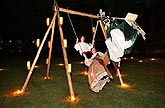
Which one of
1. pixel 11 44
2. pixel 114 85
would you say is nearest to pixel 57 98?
pixel 114 85

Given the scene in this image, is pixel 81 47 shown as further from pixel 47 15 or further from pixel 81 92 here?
pixel 47 15

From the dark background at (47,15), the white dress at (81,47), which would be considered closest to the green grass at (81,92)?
the white dress at (81,47)

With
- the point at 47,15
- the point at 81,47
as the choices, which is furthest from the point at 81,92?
the point at 47,15

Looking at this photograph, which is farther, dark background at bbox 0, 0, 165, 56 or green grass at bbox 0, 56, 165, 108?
dark background at bbox 0, 0, 165, 56

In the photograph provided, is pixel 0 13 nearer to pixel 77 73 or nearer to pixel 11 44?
pixel 11 44

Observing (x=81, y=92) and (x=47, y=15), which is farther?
(x=47, y=15)

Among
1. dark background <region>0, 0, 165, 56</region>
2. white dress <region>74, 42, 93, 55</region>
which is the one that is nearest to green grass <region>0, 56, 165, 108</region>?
white dress <region>74, 42, 93, 55</region>

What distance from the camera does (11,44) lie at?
18484 millimetres

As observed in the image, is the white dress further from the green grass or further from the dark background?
the dark background

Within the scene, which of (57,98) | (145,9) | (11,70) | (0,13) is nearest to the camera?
(57,98)

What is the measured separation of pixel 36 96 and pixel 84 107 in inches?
67.9

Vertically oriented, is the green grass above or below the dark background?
below

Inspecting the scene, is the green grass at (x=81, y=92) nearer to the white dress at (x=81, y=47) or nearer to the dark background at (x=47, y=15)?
the white dress at (x=81, y=47)

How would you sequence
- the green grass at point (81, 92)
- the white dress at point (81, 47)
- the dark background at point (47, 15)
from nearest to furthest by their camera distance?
the green grass at point (81, 92) → the white dress at point (81, 47) → the dark background at point (47, 15)
